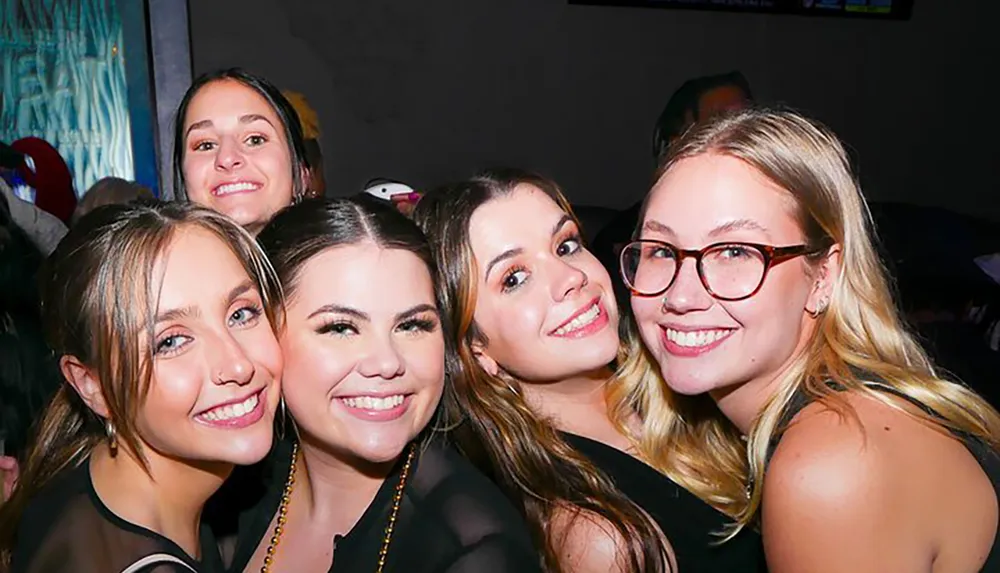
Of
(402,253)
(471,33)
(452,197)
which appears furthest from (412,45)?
(402,253)

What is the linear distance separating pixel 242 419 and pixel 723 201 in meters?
0.82

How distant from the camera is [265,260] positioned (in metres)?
1.49

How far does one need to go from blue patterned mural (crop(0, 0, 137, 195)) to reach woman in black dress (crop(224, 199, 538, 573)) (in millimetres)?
2884

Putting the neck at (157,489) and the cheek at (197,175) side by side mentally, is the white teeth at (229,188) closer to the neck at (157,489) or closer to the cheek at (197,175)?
the cheek at (197,175)

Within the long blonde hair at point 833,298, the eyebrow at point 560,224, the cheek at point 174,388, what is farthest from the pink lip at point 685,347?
the cheek at point 174,388

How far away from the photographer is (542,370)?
1.79 meters

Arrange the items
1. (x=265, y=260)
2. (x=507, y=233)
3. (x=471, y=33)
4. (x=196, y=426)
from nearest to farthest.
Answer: (x=196, y=426), (x=265, y=260), (x=507, y=233), (x=471, y=33)

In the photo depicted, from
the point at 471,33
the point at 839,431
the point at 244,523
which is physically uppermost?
the point at 471,33

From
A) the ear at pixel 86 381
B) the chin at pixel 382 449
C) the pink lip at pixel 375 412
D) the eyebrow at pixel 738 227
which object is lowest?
the chin at pixel 382 449

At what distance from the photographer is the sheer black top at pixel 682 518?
1.64 meters

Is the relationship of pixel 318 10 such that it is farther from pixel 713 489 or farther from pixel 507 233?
pixel 713 489

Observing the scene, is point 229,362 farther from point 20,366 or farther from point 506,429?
point 20,366

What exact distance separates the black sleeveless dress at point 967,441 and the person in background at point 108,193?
3011 millimetres

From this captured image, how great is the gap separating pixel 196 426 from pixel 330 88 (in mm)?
3120
